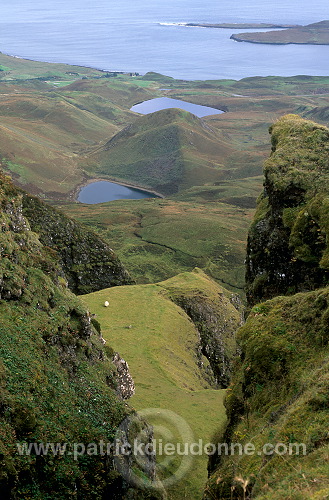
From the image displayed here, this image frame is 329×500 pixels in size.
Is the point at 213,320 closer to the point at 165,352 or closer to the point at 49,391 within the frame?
the point at 165,352

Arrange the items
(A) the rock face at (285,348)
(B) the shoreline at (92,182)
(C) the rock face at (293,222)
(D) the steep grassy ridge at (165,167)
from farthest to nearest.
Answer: (D) the steep grassy ridge at (165,167) → (B) the shoreline at (92,182) → (C) the rock face at (293,222) → (A) the rock face at (285,348)

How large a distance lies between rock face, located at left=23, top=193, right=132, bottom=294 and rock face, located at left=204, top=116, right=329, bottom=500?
21.4 metres

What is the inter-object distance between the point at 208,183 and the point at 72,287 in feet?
436

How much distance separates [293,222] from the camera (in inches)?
1000

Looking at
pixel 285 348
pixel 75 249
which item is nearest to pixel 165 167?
pixel 75 249

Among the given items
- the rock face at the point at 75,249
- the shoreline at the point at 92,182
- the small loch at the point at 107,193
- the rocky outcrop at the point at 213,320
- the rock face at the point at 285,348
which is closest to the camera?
the rock face at the point at 285,348

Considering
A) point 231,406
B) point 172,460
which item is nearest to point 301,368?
point 231,406

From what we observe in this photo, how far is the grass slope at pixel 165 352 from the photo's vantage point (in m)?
29.8

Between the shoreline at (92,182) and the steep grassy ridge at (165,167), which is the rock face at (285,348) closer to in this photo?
the shoreline at (92,182)

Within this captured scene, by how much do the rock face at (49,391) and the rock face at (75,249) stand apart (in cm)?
2010

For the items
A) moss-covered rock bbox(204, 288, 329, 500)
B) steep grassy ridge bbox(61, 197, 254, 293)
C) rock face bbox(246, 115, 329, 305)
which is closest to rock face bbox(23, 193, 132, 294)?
rock face bbox(246, 115, 329, 305)

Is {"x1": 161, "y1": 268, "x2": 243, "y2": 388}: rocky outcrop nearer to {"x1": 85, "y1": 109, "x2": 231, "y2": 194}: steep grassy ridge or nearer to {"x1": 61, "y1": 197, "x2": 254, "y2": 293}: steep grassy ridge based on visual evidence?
{"x1": 61, "y1": 197, "x2": 254, "y2": 293}: steep grassy ridge

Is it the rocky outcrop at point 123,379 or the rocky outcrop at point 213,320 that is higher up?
the rocky outcrop at point 123,379

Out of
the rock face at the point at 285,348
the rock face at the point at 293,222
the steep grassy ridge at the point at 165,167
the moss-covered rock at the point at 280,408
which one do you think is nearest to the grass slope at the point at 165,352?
the rock face at the point at 285,348
